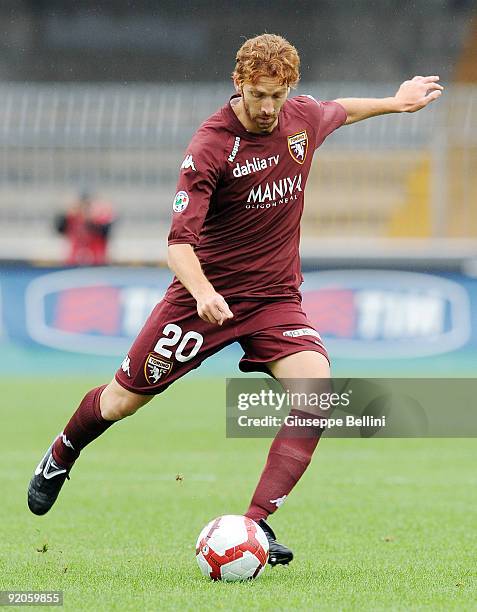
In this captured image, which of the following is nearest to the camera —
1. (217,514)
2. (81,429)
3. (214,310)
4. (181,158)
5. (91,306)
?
(214,310)

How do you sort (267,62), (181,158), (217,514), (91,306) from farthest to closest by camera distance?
(181,158)
(91,306)
(217,514)
(267,62)

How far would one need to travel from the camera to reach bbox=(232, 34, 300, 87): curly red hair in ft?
16.5

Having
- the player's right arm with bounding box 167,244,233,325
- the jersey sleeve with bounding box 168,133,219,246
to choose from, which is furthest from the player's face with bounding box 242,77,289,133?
the player's right arm with bounding box 167,244,233,325

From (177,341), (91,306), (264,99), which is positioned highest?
(264,99)

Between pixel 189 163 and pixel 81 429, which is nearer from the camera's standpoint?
pixel 189 163

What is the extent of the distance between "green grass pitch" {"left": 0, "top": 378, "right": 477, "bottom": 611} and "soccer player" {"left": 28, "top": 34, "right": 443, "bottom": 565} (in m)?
0.52

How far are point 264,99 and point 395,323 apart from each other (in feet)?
33.2

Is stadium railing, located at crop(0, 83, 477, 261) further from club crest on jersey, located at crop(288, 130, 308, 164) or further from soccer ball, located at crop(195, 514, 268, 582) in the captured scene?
soccer ball, located at crop(195, 514, 268, 582)

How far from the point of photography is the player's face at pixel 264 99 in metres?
5.07

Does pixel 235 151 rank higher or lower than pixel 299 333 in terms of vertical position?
higher

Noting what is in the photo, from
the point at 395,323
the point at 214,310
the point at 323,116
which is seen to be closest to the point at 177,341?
the point at 214,310

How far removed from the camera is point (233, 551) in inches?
196

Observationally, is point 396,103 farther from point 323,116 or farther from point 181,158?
point 181,158

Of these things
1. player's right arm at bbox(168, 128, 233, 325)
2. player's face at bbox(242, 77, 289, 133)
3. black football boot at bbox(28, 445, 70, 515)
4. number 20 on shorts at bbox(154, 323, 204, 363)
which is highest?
player's face at bbox(242, 77, 289, 133)
